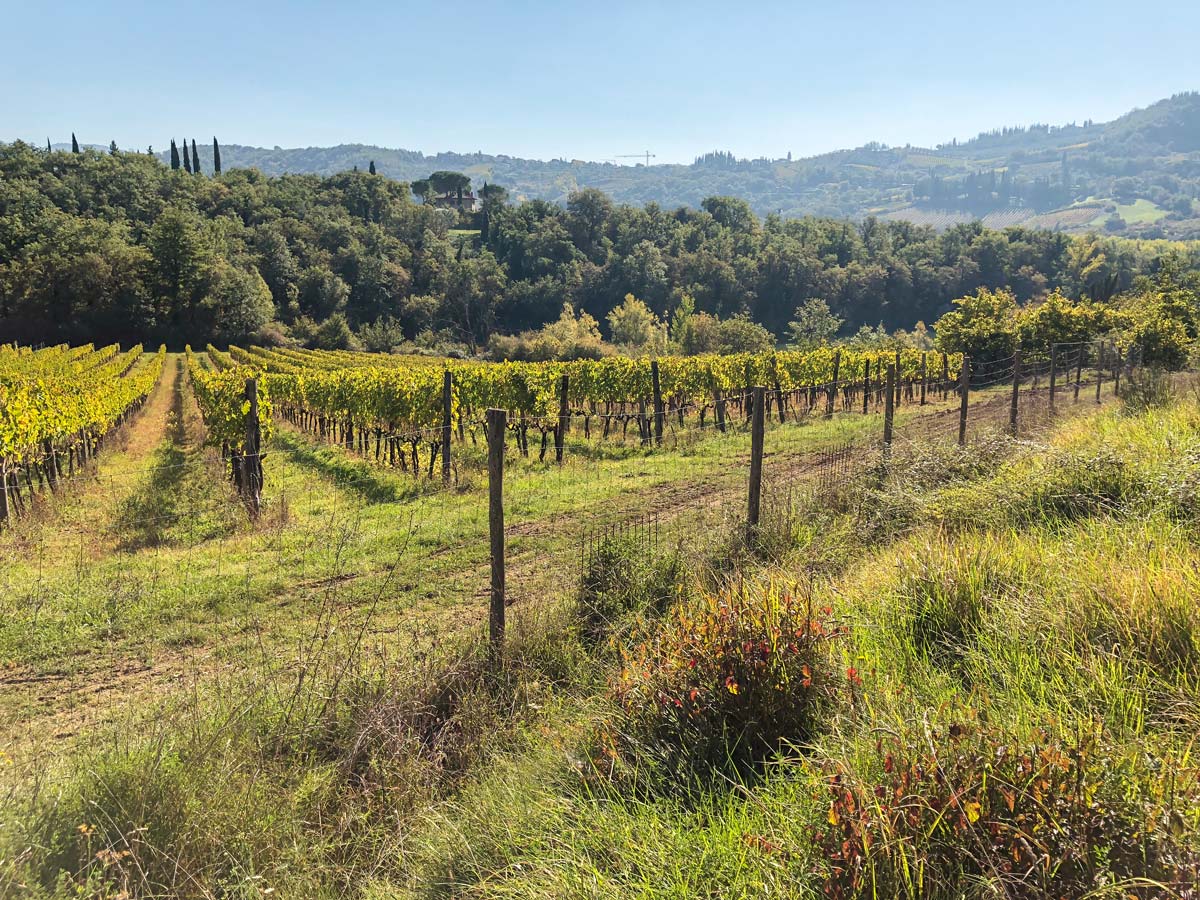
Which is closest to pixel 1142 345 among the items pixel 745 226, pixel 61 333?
pixel 61 333

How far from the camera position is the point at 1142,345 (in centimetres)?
2106

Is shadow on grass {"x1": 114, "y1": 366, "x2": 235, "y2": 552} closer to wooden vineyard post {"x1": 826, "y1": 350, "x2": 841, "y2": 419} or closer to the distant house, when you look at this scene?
wooden vineyard post {"x1": 826, "y1": 350, "x2": 841, "y2": 419}

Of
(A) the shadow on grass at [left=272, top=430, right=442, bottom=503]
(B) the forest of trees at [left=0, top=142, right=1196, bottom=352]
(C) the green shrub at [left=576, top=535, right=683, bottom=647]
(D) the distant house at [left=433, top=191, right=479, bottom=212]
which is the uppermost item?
(D) the distant house at [left=433, top=191, right=479, bottom=212]

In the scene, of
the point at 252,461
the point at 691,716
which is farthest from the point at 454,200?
the point at 691,716

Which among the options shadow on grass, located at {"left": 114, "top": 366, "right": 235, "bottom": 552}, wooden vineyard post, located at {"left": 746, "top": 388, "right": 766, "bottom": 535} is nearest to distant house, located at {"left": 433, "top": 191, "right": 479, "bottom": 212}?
shadow on grass, located at {"left": 114, "top": 366, "right": 235, "bottom": 552}

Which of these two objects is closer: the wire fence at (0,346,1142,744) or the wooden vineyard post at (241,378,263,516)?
the wire fence at (0,346,1142,744)

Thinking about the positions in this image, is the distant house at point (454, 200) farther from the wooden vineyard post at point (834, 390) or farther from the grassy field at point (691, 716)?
the grassy field at point (691, 716)

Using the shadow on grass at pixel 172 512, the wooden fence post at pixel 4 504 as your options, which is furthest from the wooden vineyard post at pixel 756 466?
the wooden fence post at pixel 4 504

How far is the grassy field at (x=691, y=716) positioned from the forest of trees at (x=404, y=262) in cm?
6212

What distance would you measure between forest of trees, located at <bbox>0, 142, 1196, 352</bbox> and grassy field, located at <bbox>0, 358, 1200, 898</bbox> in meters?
62.1

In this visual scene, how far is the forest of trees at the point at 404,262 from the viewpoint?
209ft

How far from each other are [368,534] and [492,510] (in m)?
5.24

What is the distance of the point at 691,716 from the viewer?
3100mm

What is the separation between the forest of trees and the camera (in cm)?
6378
